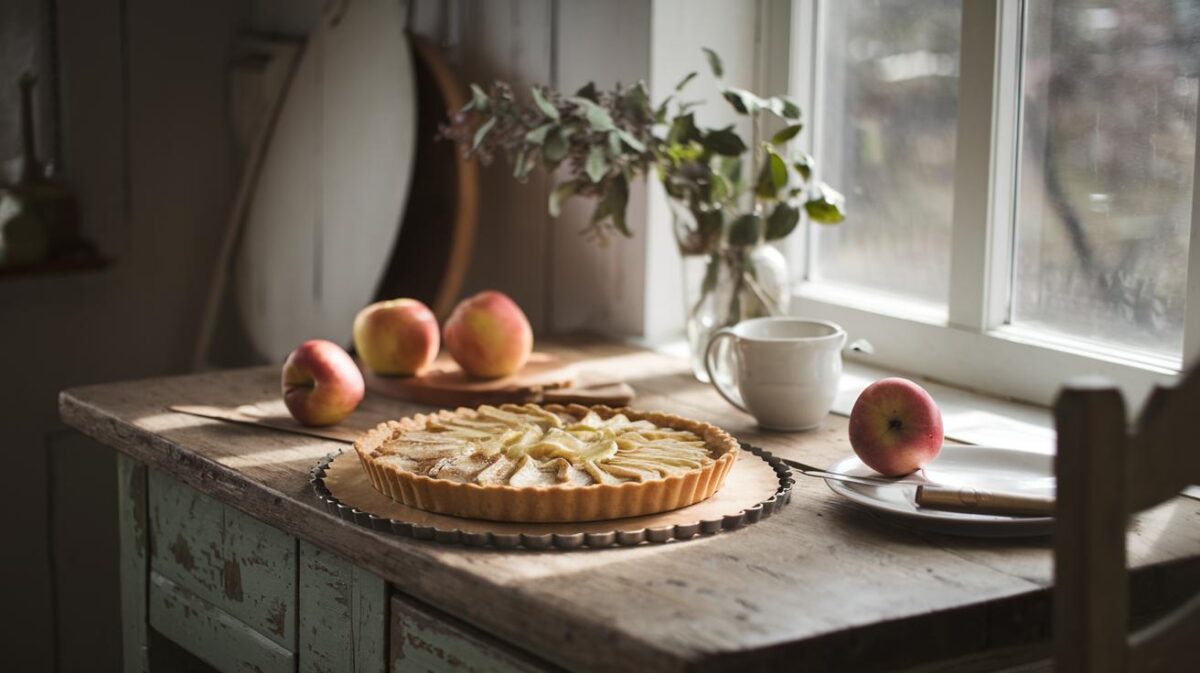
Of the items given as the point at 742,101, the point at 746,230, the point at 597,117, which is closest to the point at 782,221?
the point at 746,230

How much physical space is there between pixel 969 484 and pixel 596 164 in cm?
59

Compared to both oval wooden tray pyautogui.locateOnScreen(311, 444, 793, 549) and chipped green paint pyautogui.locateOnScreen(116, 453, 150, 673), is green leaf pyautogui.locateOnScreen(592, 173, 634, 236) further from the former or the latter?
chipped green paint pyautogui.locateOnScreen(116, 453, 150, 673)

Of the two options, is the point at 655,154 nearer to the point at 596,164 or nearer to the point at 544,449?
the point at 596,164

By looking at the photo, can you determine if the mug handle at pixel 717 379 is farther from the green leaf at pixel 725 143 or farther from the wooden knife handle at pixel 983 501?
the wooden knife handle at pixel 983 501

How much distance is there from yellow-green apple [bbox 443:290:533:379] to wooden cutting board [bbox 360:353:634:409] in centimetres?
2

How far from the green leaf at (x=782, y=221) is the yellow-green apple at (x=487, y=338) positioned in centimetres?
33

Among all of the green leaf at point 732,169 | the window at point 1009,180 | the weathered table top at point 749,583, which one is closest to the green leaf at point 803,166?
the green leaf at point 732,169

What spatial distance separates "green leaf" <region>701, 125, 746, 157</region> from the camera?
1595 millimetres

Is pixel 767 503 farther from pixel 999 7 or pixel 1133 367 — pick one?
pixel 999 7

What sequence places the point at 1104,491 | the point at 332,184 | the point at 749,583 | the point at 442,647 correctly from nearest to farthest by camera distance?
the point at 1104,491
the point at 749,583
the point at 442,647
the point at 332,184

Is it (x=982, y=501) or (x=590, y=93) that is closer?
(x=982, y=501)

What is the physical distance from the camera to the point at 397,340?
5.30 feet

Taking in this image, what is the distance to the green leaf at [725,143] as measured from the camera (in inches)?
62.8

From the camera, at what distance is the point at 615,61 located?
1963 millimetres
